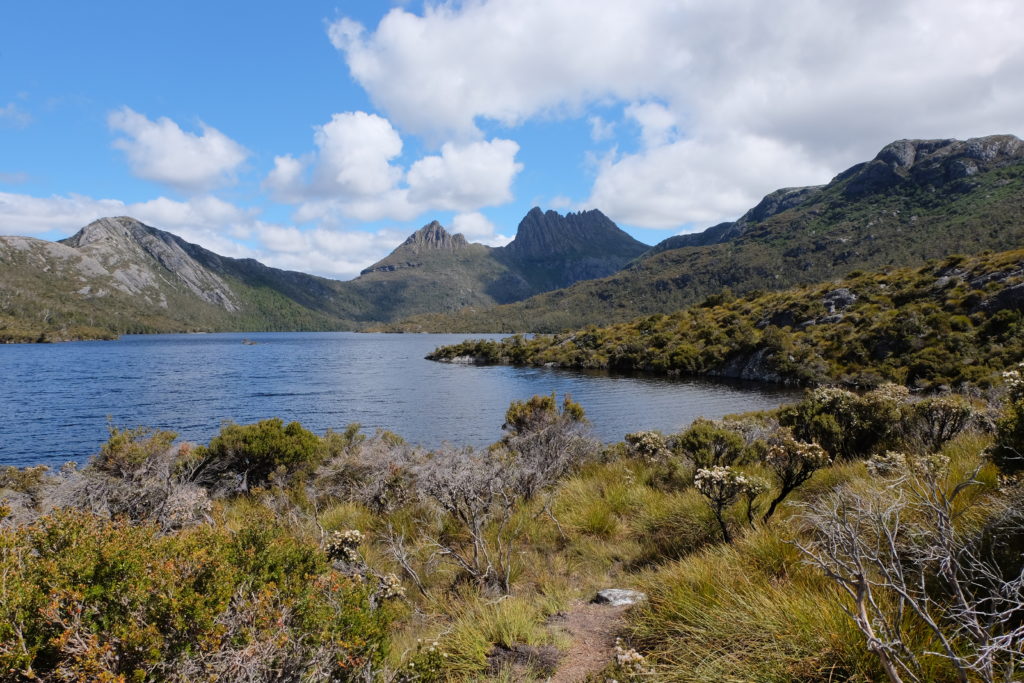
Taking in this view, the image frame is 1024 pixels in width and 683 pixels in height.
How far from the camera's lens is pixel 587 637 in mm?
5543

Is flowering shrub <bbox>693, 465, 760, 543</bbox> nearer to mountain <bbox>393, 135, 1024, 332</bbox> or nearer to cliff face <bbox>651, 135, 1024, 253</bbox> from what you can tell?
mountain <bbox>393, 135, 1024, 332</bbox>

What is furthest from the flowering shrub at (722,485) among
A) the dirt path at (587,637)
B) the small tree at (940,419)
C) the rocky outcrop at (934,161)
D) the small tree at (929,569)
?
the rocky outcrop at (934,161)

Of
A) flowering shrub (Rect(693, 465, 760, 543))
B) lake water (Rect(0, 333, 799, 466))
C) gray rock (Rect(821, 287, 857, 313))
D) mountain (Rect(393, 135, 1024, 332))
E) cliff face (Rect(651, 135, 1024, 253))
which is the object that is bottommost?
lake water (Rect(0, 333, 799, 466))

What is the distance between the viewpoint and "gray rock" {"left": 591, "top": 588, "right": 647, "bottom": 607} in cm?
632

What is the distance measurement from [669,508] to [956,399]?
10038mm

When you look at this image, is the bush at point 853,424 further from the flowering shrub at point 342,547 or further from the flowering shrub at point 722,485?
the flowering shrub at point 342,547

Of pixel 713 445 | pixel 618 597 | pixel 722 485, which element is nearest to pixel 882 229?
pixel 713 445

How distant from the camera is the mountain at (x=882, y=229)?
11025 centimetres

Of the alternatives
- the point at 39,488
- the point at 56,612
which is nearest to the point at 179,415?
the point at 39,488

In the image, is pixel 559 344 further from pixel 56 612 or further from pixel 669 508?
pixel 56 612

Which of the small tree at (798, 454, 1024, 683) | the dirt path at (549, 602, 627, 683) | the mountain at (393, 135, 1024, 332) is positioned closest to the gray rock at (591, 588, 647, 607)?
the dirt path at (549, 602, 627, 683)

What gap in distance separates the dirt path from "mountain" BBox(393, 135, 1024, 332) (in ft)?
375

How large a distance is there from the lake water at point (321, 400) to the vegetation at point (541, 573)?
1923 cm

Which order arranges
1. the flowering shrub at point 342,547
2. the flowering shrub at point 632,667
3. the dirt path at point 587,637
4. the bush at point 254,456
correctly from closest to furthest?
the flowering shrub at point 632,667 → the dirt path at point 587,637 → the flowering shrub at point 342,547 → the bush at point 254,456
